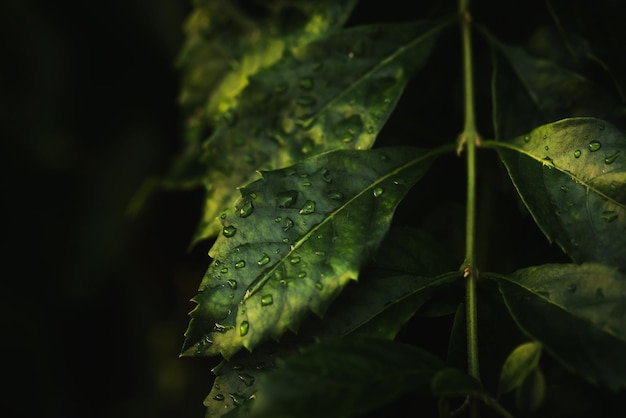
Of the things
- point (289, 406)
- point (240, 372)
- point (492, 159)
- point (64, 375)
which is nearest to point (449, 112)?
point (492, 159)

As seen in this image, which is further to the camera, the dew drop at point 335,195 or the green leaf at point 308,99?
the green leaf at point 308,99

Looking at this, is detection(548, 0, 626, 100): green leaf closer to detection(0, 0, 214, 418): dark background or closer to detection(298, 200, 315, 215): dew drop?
detection(298, 200, 315, 215): dew drop

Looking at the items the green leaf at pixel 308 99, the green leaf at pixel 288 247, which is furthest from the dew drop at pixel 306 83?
the green leaf at pixel 288 247

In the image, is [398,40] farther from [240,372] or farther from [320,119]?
[240,372]

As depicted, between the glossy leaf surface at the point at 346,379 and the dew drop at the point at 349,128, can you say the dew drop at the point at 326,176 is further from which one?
the glossy leaf surface at the point at 346,379

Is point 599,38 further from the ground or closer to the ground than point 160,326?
further from the ground
